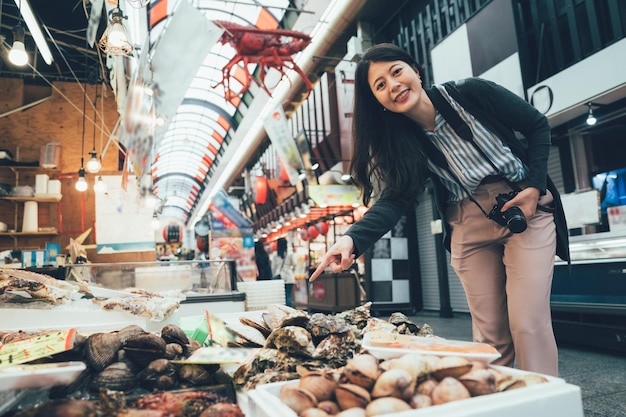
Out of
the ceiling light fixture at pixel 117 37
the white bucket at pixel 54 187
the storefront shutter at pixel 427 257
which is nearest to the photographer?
the ceiling light fixture at pixel 117 37

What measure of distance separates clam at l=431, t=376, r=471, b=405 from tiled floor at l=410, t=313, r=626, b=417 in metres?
2.40

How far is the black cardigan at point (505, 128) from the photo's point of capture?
1584 mm

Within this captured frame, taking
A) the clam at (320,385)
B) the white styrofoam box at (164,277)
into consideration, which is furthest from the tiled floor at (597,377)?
the white styrofoam box at (164,277)

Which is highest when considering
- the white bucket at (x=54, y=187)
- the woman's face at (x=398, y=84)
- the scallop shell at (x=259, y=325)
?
the white bucket at (x=54, y=187)

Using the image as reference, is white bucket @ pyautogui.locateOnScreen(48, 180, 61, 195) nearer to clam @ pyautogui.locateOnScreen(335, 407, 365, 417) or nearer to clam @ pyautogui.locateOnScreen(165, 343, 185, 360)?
clam @ pyautogui.locateOnScreen(165, 343, 185, 360)

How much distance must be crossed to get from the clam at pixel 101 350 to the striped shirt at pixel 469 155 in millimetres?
1318

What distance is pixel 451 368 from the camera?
0.87 metres

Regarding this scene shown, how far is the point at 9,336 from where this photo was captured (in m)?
1.50

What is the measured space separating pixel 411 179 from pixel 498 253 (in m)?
0.44

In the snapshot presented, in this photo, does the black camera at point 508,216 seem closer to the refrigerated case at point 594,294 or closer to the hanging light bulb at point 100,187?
the refrigerated case at point 594,294

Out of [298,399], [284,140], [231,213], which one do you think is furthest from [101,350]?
[231,213]

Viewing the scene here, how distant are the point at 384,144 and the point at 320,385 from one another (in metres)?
1.21

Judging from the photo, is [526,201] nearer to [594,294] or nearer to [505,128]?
[505,128]

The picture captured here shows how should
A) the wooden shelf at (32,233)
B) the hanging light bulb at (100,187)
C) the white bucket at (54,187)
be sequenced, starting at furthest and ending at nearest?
the white bucket at (54,187), the wooden shelf at (32,233), the hanging light bulb at (100,187)
